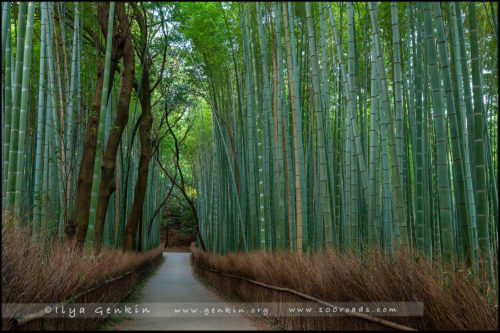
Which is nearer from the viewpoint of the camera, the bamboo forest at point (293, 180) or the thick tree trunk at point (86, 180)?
the bamboo forest at point (293, 180)

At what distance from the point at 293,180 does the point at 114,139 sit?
245 centimetres

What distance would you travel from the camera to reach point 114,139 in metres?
6.06

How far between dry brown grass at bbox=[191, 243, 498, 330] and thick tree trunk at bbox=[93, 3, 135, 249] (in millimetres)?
2814

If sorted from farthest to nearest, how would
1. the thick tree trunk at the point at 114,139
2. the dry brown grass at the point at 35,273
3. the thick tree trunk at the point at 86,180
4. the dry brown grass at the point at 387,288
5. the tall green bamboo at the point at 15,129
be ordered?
1. the thick tree trunk at the point at 114,139
2. the thick tree trunk at the point at 86,180
3. the tall green bamboo at the point at 15,129
4. the dry brown grass at the point at 35,273
5. the dry brown grass at the point at 387,288

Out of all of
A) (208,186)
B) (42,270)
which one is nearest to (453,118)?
(42,270)

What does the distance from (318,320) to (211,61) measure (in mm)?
6030

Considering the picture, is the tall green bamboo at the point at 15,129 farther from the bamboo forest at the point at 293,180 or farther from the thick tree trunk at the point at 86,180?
the thick tree trunk at the point at 86,180

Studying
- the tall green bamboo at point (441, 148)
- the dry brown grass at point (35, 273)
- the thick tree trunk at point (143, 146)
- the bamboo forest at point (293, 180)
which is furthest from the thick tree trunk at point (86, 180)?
the tall green bamboo at point (441, 148)

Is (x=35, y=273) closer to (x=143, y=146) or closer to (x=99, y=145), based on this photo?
(x=99, y=145)

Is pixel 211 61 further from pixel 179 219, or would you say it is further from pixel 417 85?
pixel 179 219

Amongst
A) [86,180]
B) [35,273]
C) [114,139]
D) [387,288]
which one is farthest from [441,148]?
[114,139]

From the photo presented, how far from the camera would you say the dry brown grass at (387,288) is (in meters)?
2.10

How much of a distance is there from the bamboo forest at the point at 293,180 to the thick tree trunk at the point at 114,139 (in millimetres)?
27

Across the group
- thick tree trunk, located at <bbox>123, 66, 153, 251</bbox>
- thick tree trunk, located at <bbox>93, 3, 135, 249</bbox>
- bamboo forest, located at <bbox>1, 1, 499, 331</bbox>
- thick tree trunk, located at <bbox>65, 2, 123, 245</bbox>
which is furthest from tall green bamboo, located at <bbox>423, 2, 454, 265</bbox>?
thick tree trunk, located at <bbox>123, 66, 153, 251</bbox>
